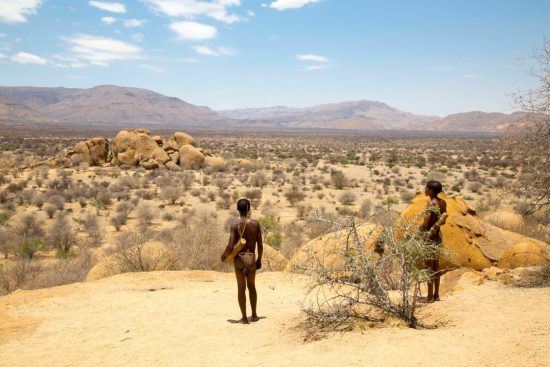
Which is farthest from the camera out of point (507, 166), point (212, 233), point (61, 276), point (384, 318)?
point (507, 166)

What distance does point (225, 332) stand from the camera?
593 centimetres

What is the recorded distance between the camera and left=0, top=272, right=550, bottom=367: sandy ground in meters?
4.45

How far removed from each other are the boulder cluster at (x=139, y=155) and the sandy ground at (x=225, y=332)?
25620mm

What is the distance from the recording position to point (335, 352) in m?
4.68

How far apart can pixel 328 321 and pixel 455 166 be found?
3469cm

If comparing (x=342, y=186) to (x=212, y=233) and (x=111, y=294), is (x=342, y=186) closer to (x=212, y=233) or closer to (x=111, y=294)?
(x=212, y=233)

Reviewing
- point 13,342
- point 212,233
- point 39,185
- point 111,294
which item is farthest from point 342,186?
point 13,342

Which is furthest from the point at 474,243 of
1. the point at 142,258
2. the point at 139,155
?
the point at 139,155

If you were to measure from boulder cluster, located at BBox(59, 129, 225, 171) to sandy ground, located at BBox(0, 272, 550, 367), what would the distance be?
25.6 metres

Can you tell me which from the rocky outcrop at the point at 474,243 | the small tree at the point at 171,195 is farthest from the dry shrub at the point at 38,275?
the small tree at the point at 171,195

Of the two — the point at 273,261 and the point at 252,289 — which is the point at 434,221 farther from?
the point at 273,261

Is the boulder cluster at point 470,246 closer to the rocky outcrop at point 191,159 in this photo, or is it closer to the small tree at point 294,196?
the small tree at point 294,196

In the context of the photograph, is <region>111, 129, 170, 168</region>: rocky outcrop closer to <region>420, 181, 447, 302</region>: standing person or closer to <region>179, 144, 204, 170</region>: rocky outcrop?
<region>179, 144, 204, 170</region>: rocky outcrop

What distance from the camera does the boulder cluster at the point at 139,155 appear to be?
33812 mm
